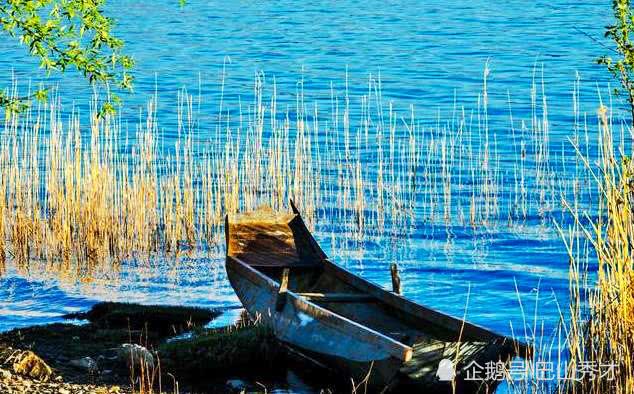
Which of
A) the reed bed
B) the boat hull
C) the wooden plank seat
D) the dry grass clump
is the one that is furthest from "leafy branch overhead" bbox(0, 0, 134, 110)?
the dry grass clump

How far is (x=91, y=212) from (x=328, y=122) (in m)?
11.0

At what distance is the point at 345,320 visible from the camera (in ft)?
36.4

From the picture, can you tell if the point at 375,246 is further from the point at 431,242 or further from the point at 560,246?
the point at 560,246

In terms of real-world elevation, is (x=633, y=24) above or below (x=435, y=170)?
above

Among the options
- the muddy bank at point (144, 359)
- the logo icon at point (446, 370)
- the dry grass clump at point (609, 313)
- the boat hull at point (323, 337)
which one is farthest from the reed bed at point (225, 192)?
the dry grass clump at point (609, 313)

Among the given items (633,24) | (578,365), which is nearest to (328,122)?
(633,24)

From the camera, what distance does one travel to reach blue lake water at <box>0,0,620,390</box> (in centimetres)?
1603

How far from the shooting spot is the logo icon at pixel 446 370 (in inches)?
408

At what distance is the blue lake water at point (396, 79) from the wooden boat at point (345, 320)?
1.09m

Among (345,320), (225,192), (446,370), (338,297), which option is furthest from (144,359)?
(225,192)

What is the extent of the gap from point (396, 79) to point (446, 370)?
2232 cm

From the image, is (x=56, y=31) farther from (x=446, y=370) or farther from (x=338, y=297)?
(x=446, y=370)

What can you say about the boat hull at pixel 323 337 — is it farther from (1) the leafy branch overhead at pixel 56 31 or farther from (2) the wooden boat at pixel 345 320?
(1) the leafy branch overhead at pixel 56 31

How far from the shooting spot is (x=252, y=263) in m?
14.8
